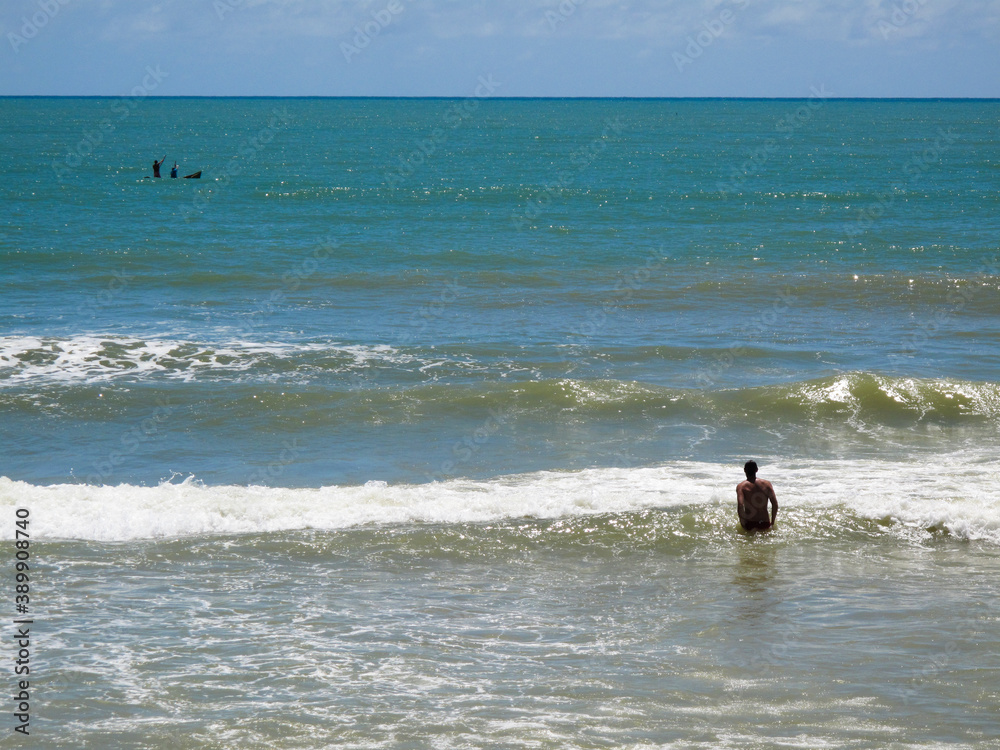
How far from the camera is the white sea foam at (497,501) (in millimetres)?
11188

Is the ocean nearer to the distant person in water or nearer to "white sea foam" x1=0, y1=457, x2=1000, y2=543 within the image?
"white sea foam" x1=0, y1=457, x2=1000, y2=543

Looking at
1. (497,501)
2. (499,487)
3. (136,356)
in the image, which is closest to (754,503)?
(497,501)

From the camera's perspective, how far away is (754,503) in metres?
10.9

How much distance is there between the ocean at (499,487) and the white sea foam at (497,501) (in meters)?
0.05

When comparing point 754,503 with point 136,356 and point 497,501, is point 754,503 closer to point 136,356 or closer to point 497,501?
point 497,501

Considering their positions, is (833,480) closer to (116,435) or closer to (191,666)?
(191,666)

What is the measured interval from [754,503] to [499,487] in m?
3.16

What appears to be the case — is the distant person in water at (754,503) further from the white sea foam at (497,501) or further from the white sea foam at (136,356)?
the white sea foam at (136,356)

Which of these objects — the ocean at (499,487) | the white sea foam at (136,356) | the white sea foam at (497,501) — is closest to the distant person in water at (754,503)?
the ocean at (499,487)

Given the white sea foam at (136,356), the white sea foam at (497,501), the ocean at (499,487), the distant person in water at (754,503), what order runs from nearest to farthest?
the ocean at (499,487)
the distant person in water at (754,503)
the white sea foam at (497,501)
the white sea foam at (136,356)

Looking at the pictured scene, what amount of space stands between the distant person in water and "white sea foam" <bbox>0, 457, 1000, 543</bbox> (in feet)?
2.00

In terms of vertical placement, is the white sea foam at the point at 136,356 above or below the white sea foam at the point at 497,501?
above

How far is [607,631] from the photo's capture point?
8.65 metres

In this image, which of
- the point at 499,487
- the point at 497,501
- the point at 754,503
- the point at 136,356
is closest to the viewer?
the point at 754,503
